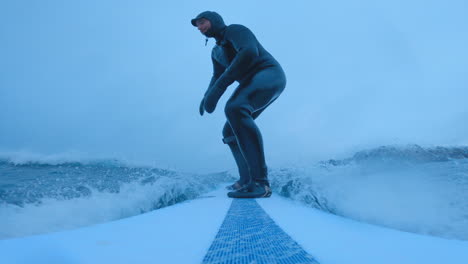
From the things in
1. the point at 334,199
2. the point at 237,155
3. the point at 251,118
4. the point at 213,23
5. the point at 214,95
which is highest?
the point at 213,23

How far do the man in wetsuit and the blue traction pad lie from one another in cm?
133

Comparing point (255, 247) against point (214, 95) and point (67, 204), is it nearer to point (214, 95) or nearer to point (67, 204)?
point (67, 204)

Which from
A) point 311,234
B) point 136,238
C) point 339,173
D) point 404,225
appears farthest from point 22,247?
point 339,173

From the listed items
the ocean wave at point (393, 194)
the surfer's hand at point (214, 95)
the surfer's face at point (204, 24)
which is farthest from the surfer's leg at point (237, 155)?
the surfer's face at point (204, 24)

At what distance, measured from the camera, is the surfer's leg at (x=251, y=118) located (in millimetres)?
2273

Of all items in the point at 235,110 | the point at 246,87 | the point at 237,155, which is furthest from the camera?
the point at 237,155

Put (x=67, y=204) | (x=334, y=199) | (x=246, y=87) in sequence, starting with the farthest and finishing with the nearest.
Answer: (x=246, y=87)
(x=334, y=199)
(x=67, y=204)

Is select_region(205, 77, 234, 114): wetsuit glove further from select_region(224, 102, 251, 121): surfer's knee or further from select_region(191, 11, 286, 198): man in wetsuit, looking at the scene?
select_region(224, 102, 251, 121): surfer's knee

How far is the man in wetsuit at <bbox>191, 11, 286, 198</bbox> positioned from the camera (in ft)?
7.47

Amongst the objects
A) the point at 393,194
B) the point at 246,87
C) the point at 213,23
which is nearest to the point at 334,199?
the point at 393,194

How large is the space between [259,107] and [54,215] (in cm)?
170

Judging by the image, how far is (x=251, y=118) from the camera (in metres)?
2.34

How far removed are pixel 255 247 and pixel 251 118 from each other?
1709 millimetres

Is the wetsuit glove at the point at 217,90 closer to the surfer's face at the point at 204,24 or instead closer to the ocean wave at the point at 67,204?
the surfer's face at the point at 204,24
